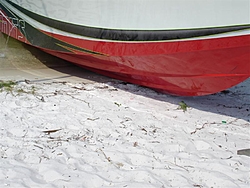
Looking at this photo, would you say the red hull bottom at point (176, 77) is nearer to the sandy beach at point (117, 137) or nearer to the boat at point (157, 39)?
the boat at point (157, 39)

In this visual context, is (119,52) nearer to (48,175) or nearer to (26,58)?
(48,175)

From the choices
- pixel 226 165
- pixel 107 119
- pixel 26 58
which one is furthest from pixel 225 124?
pixel 26 58

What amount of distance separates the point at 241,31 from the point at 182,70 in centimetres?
82

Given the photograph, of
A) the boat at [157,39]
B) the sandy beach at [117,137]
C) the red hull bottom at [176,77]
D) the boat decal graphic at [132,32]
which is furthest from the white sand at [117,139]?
the boat decal graphic at [132,32]

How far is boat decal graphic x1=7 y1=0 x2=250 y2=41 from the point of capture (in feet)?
9.97

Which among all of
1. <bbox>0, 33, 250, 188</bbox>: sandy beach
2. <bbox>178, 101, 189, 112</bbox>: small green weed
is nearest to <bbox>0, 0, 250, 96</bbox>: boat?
<bbox>178, 101, 189, 112</bbox>: small green weed

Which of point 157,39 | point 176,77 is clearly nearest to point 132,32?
point 157,39

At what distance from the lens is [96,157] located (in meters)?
2.43

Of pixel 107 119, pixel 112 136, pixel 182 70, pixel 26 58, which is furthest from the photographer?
pixel 26 58

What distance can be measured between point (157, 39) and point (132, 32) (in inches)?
13.8

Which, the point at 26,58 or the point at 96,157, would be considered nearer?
the point at 96,157

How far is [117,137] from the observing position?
284 centimetres

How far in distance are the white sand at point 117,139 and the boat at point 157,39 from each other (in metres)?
0.37

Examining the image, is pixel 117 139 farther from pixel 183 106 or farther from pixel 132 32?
pixel 132 32
